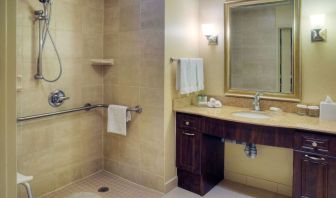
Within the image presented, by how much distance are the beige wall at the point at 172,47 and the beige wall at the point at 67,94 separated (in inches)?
37.6

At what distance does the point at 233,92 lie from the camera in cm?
305

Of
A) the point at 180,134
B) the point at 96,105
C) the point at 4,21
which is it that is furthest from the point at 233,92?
the point at 4,21

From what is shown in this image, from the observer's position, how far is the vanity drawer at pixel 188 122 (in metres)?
2.72

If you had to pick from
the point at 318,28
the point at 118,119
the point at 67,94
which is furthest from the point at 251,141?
the point at 67,94

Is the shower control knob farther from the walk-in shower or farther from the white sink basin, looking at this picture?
the white sink basin

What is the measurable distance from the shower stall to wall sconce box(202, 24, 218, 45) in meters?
0.63

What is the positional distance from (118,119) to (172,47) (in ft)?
3.29

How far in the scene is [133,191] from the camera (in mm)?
2887

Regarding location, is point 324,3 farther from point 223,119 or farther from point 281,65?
point 223,119

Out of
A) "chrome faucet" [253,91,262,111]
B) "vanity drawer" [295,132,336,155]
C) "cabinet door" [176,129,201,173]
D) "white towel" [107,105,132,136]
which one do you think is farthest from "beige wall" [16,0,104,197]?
"vanity drawer" [295,132,336,155]

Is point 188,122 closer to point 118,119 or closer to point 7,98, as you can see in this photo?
point 118,119

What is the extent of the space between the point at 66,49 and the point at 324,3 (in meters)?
2.58

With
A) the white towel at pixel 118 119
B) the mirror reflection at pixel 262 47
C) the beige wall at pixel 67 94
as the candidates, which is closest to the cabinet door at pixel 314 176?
the mirror reflection at pixel 262 47

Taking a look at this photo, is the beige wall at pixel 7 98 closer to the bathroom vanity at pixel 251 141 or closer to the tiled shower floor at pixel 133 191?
the bathroom vanity at pixel 251 141
